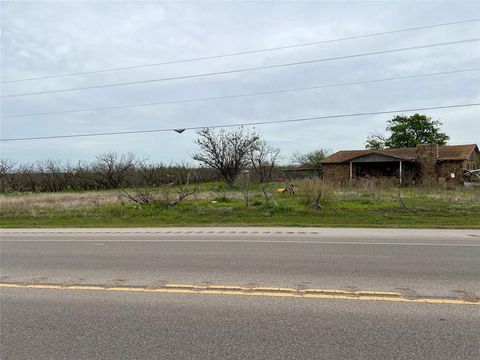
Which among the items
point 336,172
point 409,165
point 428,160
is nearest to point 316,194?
point 336,172

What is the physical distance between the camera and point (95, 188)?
6278cm

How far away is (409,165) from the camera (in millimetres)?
40719

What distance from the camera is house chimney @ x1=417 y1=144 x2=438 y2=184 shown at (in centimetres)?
3928

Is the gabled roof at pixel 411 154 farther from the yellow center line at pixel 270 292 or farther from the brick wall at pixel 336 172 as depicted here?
the yellow center line at pixel 270 292

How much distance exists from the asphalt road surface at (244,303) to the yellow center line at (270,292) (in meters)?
0.02

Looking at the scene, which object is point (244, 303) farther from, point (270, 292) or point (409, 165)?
point (409, 165)

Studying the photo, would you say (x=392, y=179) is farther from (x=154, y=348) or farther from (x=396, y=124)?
(x=154, y=348)

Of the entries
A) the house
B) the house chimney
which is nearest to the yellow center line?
the house

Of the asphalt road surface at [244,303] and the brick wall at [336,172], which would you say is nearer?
the asphalt road surface at [244,303]

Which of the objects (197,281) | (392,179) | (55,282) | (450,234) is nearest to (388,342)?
(197,281)

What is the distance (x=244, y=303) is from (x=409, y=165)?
39958 mm

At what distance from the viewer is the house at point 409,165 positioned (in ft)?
125

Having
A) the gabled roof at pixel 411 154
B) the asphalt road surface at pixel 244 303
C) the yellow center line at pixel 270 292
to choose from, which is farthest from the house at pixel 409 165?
the yellow center line at pixel 270 292

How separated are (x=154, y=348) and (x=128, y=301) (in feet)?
5.22
